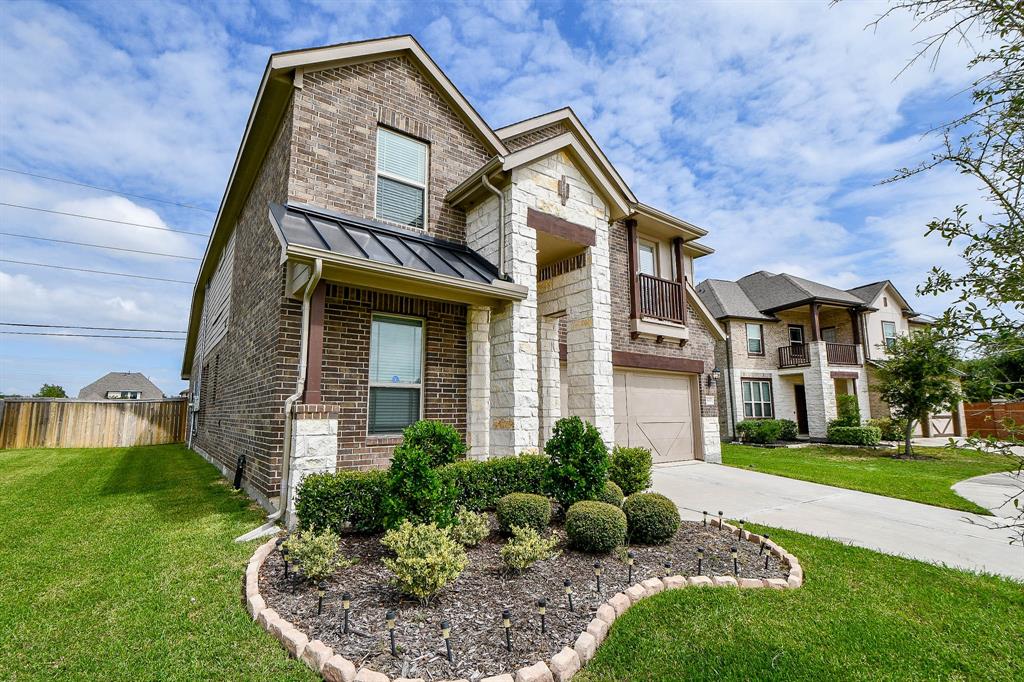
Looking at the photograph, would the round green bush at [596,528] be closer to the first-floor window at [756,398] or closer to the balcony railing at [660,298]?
the balcony railing at [660,298]

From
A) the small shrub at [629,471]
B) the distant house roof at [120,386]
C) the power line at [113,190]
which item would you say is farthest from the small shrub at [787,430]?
the distant house roof at [120,386]

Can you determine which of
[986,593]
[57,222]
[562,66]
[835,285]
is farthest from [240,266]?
[835,285]

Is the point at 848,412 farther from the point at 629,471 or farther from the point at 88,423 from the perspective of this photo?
the point at 88,423

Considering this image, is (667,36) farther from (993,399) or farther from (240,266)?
(240,266)

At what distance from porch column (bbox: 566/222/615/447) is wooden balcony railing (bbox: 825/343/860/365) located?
60.0ft

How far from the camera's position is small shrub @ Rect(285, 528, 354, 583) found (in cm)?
378

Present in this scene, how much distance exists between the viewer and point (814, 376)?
20.8 m

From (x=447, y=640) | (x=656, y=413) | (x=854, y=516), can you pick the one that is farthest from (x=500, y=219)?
(x=656, y=413)

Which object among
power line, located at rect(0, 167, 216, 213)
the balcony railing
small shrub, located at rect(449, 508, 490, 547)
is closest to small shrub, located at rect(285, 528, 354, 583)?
small shrub, located at rect(449, 508, 490, 547)

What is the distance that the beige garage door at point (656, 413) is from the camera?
37.0ft

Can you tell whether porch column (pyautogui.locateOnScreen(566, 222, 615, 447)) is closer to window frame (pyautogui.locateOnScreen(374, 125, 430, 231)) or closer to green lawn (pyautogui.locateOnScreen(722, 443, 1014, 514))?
window frame (pyautogui.locateOnScreen(374, 125, 430, 231))

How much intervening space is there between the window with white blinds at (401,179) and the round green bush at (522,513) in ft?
16.4

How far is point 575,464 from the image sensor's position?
555 cm

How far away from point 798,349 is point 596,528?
885 inches
